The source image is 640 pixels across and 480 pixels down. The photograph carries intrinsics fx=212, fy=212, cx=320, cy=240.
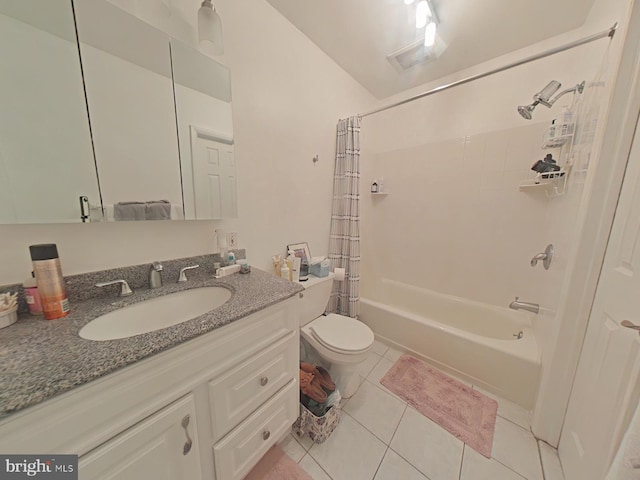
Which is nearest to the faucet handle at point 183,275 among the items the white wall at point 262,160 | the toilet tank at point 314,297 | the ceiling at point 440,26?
the white wall at point 262,160

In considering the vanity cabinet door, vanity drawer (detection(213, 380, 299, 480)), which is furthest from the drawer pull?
vanity drawer (detection(213, 380, 299, 480))

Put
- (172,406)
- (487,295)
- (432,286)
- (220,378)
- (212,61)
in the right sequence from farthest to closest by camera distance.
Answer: (432,286)
(487,295)
(212,61)
(220,378)
(172,406)

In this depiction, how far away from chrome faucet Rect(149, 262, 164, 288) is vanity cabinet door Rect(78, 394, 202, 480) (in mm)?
553

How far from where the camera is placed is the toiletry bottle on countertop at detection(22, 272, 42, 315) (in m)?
0.72

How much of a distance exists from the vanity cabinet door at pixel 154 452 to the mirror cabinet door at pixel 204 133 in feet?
2.69

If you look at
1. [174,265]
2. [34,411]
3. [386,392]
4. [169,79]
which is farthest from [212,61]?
[386,392]

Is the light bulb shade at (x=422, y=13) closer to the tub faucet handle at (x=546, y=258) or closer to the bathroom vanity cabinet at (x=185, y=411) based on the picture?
the tub faucet handle at (x=546, y=258)

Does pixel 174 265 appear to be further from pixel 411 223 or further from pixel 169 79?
pixel 411 223

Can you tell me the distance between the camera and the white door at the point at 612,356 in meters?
0.66

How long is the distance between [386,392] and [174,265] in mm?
1526

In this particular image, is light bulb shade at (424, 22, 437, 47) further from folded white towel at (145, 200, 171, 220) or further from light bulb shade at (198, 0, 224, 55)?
folded white towel at (145, 200, 171, 220)

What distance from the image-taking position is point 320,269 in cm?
154

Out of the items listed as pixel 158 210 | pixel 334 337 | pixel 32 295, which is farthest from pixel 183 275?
pixel 334 337

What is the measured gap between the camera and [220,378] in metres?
0.75
